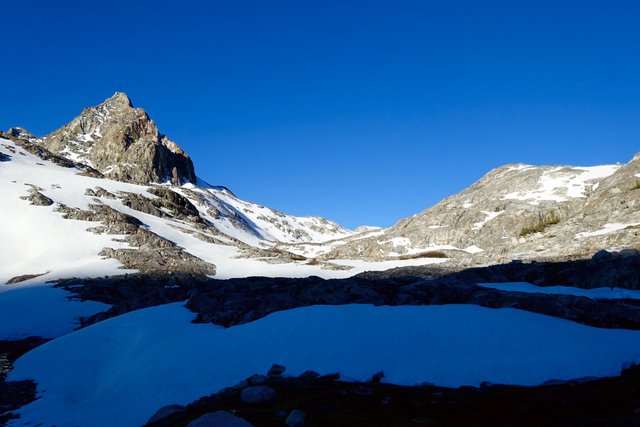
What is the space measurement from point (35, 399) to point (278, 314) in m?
16.9

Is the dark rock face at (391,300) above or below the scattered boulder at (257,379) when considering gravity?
above

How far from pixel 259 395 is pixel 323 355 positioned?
6216 millimetres

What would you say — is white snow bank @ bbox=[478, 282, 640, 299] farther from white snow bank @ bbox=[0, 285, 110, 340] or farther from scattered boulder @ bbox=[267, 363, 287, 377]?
white snow bank @ bbox=[0, 285, 110, 340]

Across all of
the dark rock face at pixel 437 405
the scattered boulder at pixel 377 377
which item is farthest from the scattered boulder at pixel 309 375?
the scattered boulder at pixel 377 377

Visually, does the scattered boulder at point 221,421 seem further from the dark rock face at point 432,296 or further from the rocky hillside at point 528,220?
the rocky hillside at point 528,220

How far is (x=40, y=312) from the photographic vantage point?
62844mm

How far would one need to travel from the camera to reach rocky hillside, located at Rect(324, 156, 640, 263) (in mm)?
79513

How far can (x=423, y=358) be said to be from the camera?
27344 mm

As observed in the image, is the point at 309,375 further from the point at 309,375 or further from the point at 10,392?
the point at 10,392

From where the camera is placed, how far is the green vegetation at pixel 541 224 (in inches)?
4065

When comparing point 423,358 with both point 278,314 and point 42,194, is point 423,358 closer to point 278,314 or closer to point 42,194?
point 278,314

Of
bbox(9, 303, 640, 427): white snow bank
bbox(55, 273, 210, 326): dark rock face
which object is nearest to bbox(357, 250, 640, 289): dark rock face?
bbox(9, 303, 640, 427): white snow bank

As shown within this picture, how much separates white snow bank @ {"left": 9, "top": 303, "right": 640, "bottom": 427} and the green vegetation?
78930 mm

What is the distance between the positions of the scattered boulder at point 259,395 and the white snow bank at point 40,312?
4164 centimetres
